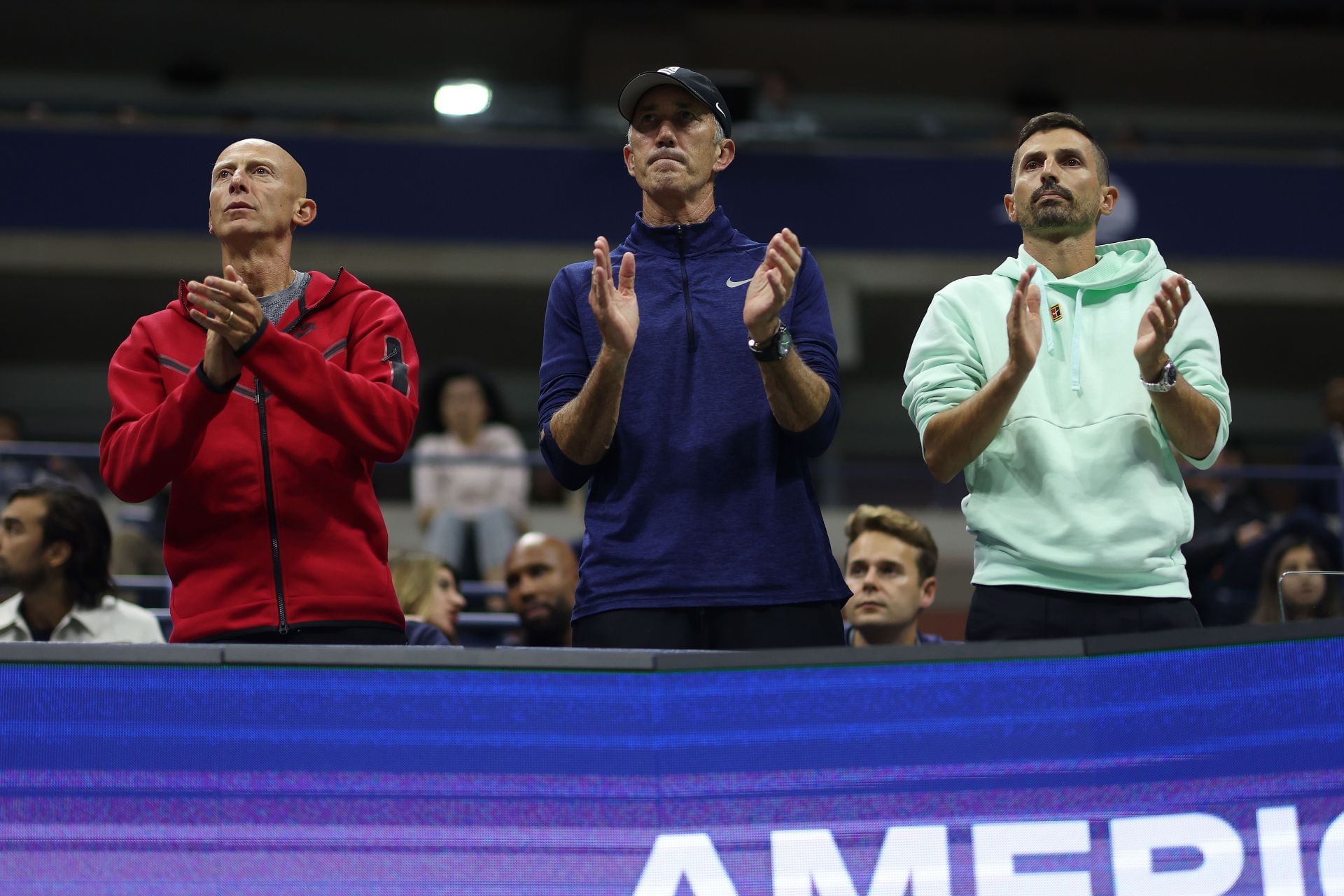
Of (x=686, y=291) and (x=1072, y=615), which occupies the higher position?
(x=686, y=291)

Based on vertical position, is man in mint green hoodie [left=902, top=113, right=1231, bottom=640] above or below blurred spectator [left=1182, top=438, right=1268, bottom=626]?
below

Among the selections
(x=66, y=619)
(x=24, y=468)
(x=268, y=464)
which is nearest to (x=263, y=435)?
(x=268, y=464)

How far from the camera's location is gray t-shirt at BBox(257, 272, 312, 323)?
2.95 m

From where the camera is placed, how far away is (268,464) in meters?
2.79

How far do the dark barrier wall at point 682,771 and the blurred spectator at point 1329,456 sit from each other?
6377 mm

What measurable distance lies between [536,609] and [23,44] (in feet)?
36.5

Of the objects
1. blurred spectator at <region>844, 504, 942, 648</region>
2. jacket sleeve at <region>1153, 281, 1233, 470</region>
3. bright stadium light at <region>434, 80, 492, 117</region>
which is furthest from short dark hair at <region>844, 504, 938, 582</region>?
bright stadium light at <region>434, 80, 492, 117</region>

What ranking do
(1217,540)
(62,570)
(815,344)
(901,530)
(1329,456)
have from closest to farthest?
(815,344)
(62,570)
(901,530)
(1217,540)
(1329,456)

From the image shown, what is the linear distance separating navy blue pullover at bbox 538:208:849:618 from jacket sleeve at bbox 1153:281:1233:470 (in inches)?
25.0

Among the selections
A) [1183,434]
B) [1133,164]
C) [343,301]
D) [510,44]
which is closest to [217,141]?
[510,44]

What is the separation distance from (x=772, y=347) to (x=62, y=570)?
259cm

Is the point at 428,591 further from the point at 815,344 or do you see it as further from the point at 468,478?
the point at 468,478

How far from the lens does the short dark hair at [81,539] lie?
14.4ft

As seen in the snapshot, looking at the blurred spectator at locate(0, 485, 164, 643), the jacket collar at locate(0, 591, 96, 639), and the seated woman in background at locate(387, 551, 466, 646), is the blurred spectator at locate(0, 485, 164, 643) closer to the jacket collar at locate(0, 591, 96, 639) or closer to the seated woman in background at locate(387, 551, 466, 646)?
the jacket collar at locate(0, 591, 96, 639)
